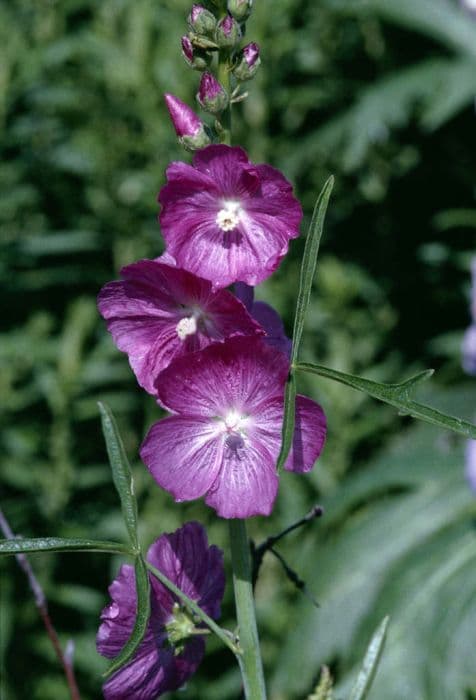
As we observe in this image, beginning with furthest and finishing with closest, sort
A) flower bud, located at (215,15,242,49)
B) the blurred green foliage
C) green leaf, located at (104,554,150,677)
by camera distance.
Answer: the blurred green foliage
flower bud, located at (215,15,242,49)
green leaf, located at (104,554,150,677)

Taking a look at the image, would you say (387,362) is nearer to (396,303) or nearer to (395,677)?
(396,303)

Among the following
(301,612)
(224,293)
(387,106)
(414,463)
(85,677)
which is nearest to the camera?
(224,293)

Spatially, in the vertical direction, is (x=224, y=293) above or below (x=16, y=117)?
below

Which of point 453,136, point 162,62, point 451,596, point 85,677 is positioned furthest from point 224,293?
point 453,136

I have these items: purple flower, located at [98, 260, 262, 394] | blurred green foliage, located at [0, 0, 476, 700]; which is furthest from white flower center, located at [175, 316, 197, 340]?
blurred green foliage, located at [0, 0, 476, 700]

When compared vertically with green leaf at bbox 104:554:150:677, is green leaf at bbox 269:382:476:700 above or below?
above

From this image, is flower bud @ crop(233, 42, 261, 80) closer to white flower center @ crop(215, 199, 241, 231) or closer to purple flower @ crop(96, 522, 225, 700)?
white flower center @ crop(215, 199, 241, 231)

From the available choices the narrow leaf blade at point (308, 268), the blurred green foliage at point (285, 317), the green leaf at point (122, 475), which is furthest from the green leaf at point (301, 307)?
the blurred green foliage at point (285, 317)
